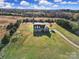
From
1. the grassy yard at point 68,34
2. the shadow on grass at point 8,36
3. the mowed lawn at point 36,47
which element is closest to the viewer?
the mowed lawn at point 36,47

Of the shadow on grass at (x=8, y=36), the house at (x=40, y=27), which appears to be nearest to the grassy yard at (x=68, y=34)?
the house at (x=40, y=27)

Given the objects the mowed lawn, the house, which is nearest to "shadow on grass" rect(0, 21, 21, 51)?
the mowed lawn

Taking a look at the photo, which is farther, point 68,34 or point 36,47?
point 68,34

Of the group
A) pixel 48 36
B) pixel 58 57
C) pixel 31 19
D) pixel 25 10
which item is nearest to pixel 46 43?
pixel 48 36

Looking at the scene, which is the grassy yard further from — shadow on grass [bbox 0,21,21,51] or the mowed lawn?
shadow on grass [bbox 0,21,21,51]

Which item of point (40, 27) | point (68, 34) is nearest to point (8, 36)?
point (40, 27)

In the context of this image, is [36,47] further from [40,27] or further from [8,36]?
[8,36]

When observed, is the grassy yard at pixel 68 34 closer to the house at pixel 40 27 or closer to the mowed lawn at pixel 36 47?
the mowed lawn at pixel 36 47

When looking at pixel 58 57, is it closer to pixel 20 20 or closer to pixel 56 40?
pixel 56 40
